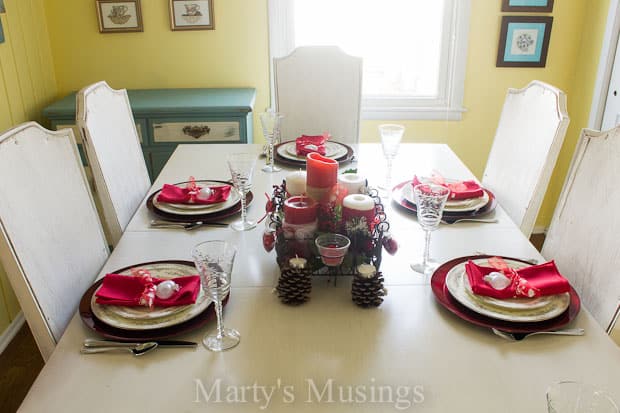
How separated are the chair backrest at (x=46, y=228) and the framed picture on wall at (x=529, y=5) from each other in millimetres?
2311

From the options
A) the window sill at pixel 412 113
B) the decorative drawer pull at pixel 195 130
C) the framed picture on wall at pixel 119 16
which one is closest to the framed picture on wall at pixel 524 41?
the window sill at pixel 412 113

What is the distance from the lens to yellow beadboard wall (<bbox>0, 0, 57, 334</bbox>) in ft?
7.79

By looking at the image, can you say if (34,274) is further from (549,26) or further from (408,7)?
(549,26)

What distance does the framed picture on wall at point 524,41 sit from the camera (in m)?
2.90

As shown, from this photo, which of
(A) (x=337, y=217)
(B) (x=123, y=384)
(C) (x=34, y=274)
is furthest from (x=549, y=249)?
(C) (x=34, y=274)

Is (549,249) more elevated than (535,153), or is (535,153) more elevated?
(535,153)

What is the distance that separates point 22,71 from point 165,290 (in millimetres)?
1963

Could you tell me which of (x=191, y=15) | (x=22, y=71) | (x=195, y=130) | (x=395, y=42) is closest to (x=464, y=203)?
(x=195, y=130)

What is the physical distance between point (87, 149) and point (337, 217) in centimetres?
84

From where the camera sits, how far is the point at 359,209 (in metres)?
1.21

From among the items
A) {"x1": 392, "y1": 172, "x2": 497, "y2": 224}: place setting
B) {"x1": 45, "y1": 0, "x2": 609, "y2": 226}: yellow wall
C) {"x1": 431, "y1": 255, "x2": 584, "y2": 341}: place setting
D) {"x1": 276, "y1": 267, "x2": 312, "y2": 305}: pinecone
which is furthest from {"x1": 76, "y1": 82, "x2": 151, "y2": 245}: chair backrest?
{"x1": 45, "y1": 0, "x2": 609, "y2": 226}: yellow wall

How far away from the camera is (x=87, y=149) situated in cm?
162

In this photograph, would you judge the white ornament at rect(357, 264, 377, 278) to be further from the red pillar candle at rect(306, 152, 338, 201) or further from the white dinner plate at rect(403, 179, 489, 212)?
the white dinner plate at rect(403, 179, 489, 212)

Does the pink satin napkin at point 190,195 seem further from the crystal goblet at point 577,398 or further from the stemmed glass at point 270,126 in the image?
the crystal goblet at point 577,398
